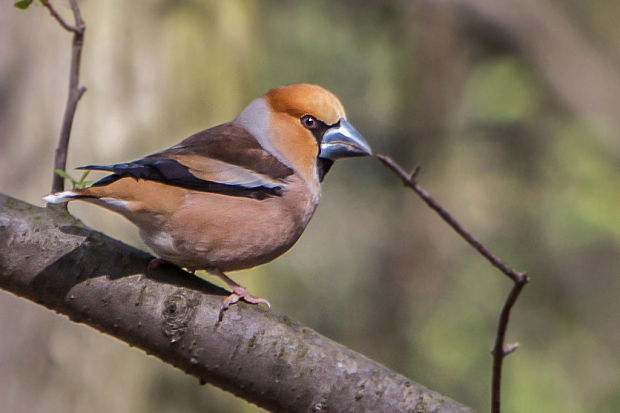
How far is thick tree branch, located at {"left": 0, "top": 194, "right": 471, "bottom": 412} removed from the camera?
7.47 ft

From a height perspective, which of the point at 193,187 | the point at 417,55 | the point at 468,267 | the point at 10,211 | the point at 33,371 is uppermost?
the point at 417,55

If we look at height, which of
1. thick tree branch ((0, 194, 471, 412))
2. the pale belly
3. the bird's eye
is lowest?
thick tree branch ((0, 194, 471, 412))

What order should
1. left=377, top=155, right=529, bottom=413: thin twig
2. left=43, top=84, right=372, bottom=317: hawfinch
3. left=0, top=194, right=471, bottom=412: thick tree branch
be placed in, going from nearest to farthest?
left=377, top=155, right=529, bottom=413: thin twig
left=0, top=194, right=471, bottom=412: thick tree branch
left=43, top=84, right=372, bottom=317: hawfinch

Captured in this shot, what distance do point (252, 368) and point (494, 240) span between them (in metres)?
6.96

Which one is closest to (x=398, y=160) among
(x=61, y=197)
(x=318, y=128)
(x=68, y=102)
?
(x=318, y=128)

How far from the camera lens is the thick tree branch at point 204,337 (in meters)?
2.28

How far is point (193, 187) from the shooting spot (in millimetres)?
2941

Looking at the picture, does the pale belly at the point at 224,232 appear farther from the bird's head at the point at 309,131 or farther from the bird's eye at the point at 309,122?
the bird's eye at the point at 309,122

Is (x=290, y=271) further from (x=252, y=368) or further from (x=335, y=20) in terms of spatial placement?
(x=252, y=368)

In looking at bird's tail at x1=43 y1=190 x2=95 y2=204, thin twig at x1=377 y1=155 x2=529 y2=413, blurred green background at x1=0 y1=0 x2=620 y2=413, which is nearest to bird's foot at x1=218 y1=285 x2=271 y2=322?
bird's tail at x1=43 y1=190 x2=95 y2=204

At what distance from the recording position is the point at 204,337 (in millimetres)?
2312

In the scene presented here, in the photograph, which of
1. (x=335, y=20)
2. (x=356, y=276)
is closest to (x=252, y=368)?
(x=356, y=276)

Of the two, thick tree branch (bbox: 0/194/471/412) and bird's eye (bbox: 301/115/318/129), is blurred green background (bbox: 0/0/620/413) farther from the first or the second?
thick tree branch (bbox: 0/194/471/412)

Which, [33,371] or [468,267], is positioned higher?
[468,267]
